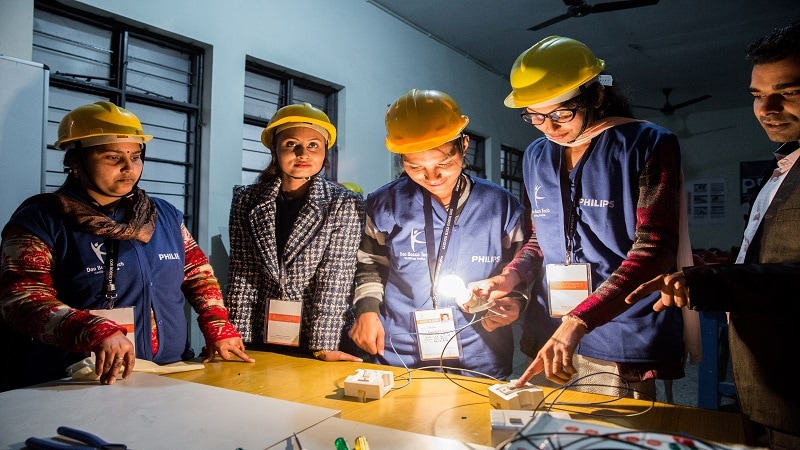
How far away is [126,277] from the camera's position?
5.66 ft

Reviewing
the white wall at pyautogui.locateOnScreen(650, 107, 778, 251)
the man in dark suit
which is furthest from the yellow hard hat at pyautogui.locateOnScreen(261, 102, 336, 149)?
the white wall at pyautogui.locateOnScreen(650, 107, 778, 251)

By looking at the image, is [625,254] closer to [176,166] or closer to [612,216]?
[612,216]

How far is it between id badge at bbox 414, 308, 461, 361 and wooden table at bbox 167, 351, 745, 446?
0.22 meters

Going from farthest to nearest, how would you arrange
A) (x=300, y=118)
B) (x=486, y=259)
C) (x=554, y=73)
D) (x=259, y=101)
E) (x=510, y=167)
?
1. (x=510, y=167)
2. (x=259, y=101)
3. (x=300, y=118)
4. (x=486, y=259)
5. (x=554, y=73)

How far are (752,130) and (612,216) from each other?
1087cm

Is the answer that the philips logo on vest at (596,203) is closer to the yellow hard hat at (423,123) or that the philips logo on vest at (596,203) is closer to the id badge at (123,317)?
the yellow hard hat at (423,123)

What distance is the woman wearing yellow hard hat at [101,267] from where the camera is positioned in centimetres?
148

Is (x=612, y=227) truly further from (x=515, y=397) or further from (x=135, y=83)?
(x=135, y=83)

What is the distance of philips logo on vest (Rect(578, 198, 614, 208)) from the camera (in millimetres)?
1662

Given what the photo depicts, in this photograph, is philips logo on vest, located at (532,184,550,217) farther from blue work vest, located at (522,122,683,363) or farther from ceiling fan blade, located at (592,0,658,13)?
ceiling fan blade, located at (592,0,658,13)

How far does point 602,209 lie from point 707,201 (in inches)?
420

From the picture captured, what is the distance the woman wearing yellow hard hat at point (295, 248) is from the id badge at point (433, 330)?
14.0 inches

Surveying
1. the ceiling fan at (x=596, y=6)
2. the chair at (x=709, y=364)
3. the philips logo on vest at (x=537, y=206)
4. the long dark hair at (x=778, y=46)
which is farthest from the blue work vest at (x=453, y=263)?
the ceiling fan at (x=596, y=6)

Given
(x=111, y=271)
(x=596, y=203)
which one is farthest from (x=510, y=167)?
(x=111, y=271)
